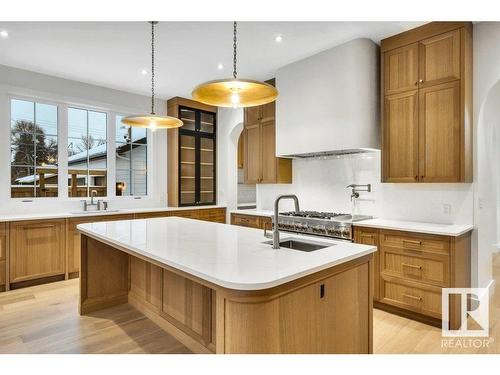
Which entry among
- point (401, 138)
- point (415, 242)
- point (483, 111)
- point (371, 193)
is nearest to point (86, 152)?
point (371, 193)

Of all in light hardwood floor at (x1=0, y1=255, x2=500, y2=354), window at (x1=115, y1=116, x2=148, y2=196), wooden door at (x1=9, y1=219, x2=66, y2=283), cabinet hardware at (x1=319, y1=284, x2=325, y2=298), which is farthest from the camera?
window at (x1=115, y1=116, x2=148, y2=196)

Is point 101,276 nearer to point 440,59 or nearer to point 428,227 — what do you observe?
point 428,227

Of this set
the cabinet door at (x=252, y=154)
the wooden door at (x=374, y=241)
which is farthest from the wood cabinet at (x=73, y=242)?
the wooden door at (x=374, y=241)

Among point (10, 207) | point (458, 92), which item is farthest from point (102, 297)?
point (458, 92)

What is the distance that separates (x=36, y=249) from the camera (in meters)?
3.91

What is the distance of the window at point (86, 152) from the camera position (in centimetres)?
472

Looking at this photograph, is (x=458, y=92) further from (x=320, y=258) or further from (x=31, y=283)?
(x=31, y=283)

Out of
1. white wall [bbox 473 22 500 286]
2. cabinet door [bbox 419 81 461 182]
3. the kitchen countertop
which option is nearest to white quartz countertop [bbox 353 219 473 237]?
the kitchen countertop

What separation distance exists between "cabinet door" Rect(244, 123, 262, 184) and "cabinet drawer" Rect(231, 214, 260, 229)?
1.94ft

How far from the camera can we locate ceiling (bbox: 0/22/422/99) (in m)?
3.10

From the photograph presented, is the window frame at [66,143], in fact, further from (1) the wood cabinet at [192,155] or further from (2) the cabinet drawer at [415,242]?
(2) the cabinet drawer at [415,242]

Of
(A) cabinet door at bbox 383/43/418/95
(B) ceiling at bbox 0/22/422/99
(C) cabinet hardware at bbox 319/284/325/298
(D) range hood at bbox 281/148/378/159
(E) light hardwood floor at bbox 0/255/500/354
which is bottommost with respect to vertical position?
(E) light hardwood floor at bbox 0/255/500/354

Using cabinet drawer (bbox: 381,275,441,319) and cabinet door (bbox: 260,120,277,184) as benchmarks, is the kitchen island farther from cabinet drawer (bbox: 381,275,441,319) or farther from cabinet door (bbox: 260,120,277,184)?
cabinet door (bbox: 260,120,277,184)
